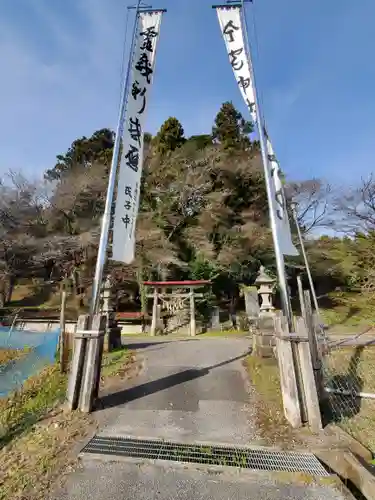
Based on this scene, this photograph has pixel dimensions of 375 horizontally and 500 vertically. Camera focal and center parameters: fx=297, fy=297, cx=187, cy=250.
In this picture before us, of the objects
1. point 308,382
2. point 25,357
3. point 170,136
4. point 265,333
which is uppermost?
point 170,136

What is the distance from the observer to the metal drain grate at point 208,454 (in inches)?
112

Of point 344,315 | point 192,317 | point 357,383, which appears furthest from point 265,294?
point 344,315

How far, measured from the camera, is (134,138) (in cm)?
515

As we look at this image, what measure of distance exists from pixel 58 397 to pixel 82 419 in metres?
1.12

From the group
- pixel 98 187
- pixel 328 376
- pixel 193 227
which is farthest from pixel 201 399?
pixel 98 187

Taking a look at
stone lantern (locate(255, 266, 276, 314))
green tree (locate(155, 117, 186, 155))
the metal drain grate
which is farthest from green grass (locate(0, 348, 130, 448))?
green tree (locate(155, 117, 186, 155))

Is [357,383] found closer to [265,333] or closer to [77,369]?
[265,333]

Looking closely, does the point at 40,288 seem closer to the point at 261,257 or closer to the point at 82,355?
the point at 261,257

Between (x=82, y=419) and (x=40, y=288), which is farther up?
(x=40, y=288)

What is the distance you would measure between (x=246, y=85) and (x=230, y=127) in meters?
20.4

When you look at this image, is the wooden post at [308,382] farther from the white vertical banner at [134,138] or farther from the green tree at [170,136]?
the green tree at [170,136]

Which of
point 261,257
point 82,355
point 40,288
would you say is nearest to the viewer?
point 82,355

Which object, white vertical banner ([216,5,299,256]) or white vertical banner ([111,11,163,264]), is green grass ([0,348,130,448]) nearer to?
white vertical banner ([111,11,163,264])

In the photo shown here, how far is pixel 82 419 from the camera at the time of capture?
3895 mm
